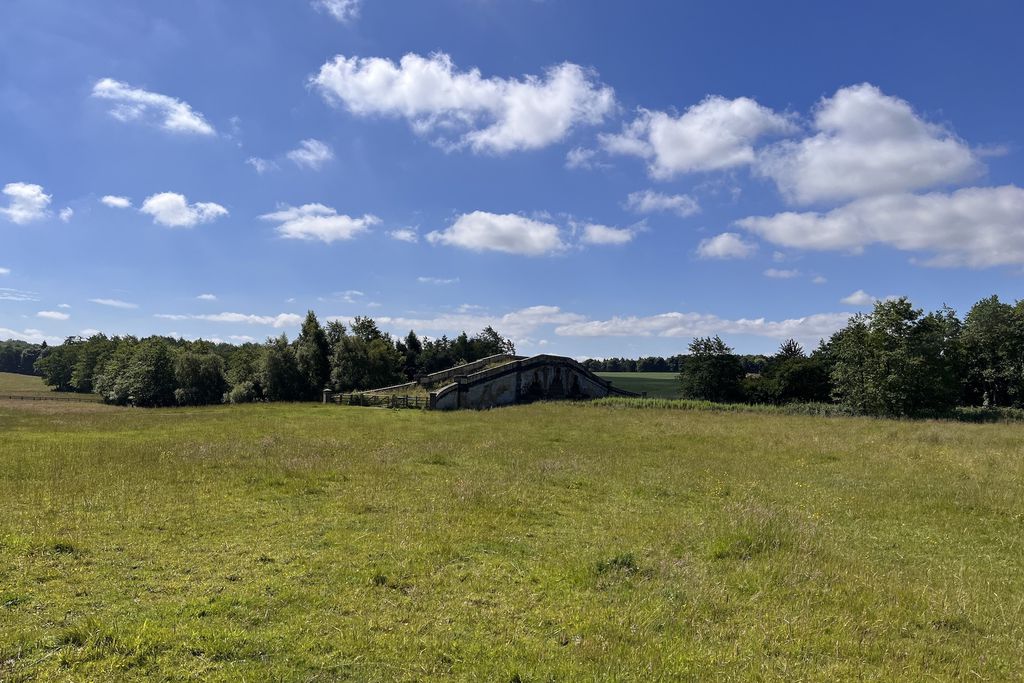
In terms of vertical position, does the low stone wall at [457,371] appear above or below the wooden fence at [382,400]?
above

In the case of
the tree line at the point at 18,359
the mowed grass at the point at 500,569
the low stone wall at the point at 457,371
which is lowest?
the mowed grass at the point at 500,569

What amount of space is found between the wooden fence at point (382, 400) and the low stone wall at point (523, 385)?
Result: 3.80 feet

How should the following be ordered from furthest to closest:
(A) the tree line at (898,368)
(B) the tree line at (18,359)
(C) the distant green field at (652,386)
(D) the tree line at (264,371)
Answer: (B) the tree line at (18,359) → (C) the distant green field at (652,386) → (D) the tree line at (264,371) → (A) the tree line at (898,368)

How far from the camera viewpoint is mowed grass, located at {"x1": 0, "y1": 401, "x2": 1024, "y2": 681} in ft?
18.8

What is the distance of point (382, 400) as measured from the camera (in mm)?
44000

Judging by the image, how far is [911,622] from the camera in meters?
6.75

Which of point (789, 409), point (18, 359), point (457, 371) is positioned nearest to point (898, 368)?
point (789, 409)

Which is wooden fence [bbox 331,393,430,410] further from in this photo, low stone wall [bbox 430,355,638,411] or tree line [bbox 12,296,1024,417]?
tree line [bbox 12,296,1024,417]

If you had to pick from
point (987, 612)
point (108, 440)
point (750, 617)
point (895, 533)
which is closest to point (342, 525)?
point (750, 617)

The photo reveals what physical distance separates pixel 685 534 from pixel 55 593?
9982 millimetres

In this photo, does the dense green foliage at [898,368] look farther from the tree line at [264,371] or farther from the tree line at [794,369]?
the tree line at [264,371]

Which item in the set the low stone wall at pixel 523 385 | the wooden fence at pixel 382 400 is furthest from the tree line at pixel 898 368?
the wooden fence at pixel 382 400

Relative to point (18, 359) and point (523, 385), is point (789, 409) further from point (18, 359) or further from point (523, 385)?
point (18, 359)

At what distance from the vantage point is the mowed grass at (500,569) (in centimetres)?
572
